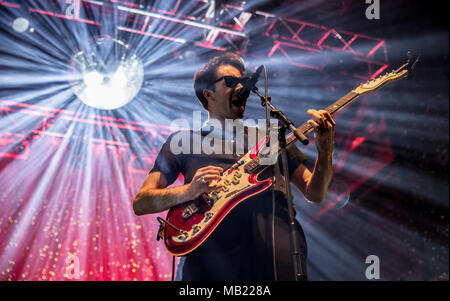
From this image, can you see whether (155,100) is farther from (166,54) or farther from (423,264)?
(423,264)

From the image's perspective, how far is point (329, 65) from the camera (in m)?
5.52

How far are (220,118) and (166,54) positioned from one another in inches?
116

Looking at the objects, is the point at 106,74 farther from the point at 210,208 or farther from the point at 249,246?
the point at 249,246

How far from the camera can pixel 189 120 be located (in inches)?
222

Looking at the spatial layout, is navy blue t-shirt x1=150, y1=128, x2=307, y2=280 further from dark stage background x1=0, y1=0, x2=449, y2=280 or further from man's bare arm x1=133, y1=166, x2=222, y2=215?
dark stage background x1=0, y1=0, x2=449, y2=280

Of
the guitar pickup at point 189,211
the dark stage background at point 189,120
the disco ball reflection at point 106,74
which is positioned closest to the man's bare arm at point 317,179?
the guitar pickup at point 189,211

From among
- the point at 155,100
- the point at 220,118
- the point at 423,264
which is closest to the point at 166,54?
the point at 155,100

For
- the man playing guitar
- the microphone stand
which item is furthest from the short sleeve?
the microphone stand

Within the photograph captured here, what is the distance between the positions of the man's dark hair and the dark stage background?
2.37 metres

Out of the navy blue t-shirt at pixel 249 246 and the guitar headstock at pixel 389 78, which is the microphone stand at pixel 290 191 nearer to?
the navy blue t-shirt at pixel 249 246

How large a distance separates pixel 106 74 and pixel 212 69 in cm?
297

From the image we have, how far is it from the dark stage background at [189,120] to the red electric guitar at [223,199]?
3.13 meters
